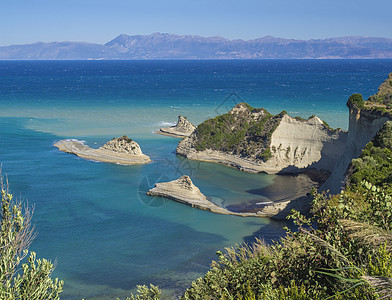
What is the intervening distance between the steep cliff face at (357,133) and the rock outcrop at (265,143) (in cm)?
715

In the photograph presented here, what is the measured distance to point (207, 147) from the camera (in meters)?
63.4

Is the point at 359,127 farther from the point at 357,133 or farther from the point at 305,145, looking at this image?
the point at 305,145

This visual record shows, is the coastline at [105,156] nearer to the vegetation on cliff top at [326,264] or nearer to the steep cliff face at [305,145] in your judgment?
the steep cliff face at [305,145]

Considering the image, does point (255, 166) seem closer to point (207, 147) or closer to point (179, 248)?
point (207, 147)

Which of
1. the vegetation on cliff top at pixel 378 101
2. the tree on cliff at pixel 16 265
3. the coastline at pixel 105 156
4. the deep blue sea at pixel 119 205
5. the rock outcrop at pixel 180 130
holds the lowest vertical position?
the deep blue sea at pixel 119 205

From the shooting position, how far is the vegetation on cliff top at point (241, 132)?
197 feet

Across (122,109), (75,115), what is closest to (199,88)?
(122,109)

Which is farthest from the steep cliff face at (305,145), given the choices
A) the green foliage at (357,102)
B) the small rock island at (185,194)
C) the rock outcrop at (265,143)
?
the small rock island at (185,194)

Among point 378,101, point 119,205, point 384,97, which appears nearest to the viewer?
point 119,205

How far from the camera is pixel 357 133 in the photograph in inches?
1852

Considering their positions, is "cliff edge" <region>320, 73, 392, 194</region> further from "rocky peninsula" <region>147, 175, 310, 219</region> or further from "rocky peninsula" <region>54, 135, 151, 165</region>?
"rocky peninsula" <region>54, 135, 151, 165</region>

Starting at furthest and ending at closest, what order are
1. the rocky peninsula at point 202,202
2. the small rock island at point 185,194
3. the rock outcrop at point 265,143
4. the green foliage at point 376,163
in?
the rock outcrop at point 265,143, the small rock island at point 185,194, the rocky peninsula at point 202,202, the green foliage at point 376,163

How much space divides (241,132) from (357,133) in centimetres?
1940

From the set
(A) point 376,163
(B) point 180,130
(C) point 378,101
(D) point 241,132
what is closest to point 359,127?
(C) point 378,101
